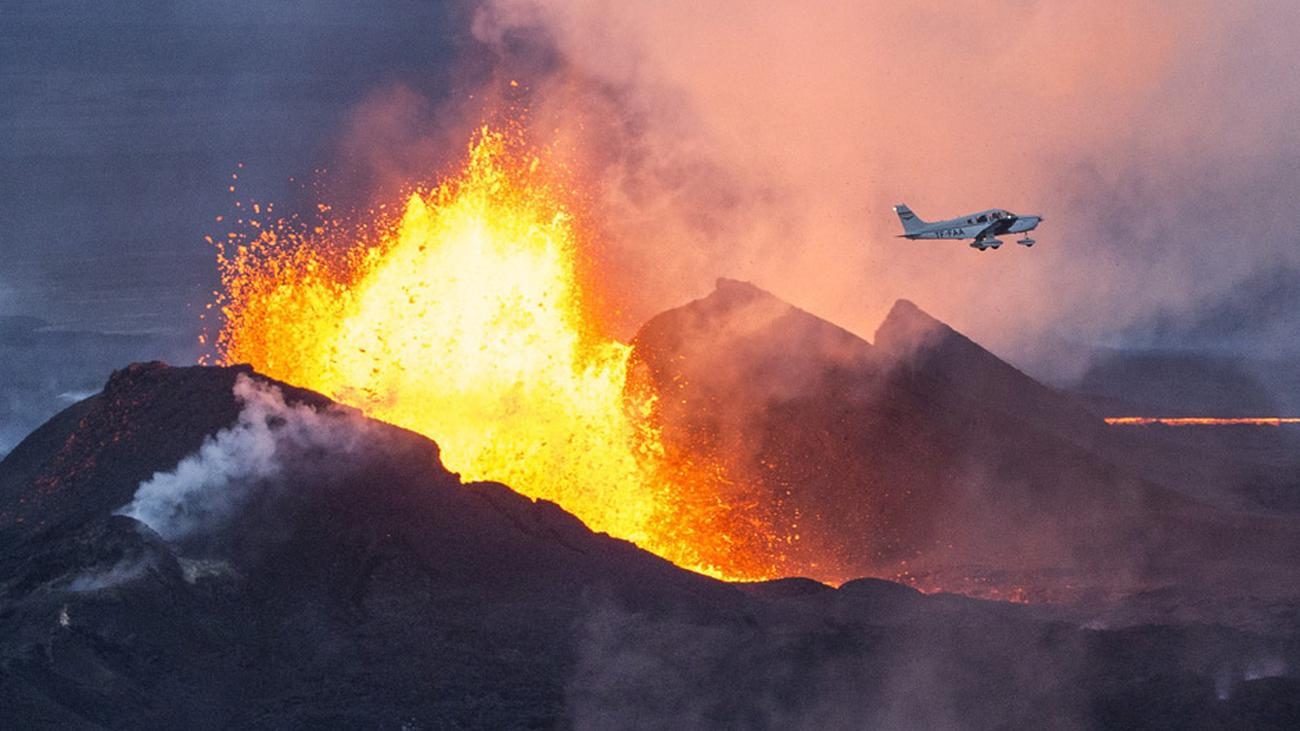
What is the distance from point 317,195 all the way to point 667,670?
8764cm

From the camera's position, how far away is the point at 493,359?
5175 cm

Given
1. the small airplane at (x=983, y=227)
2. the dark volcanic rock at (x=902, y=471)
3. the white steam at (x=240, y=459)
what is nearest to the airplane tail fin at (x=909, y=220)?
the small airplane at (x=983, y=227)

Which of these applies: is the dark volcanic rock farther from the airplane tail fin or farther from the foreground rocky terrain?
the airplane tail fin

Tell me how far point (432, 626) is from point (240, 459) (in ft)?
22.3

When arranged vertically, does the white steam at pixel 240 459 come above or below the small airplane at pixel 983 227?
below

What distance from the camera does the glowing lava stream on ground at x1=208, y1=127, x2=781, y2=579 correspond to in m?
49.0

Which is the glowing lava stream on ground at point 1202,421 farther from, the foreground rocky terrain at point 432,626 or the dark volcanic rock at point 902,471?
the foreground rocky terrain at point 432,626

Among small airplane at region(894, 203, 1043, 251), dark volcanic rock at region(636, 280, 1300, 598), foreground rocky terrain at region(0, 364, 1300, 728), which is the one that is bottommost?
foreground rocky terrain at region(0, 364, 1300, 728)

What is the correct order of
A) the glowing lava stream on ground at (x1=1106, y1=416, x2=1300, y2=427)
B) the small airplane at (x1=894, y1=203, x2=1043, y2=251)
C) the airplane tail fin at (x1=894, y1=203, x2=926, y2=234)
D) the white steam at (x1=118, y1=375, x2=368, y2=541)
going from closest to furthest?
the white steam at (x1=118, y1=375, x2=368, y2=541) < the small airplane at (x1=894, y1=203, x2=1043, y2=251) < the airplane tail fin at (x1=894, y1=203, x2=926, y2=234) < the glowing lava stream on ground at (x1=1106, y1=416, x2=1300, y2=427)

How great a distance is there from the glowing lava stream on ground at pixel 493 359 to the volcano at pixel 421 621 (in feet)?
15.8

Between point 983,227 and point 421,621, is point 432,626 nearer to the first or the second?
point 421,621

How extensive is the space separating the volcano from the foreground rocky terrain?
0.07 m

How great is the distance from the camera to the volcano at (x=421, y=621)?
36.4 m

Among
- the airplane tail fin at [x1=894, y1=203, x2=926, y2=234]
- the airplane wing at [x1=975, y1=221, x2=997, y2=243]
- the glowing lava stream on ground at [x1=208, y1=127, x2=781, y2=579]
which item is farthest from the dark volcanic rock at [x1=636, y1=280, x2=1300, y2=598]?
the airplane tail fin at [x1=894, y1=203, x2=926, y2=234]
